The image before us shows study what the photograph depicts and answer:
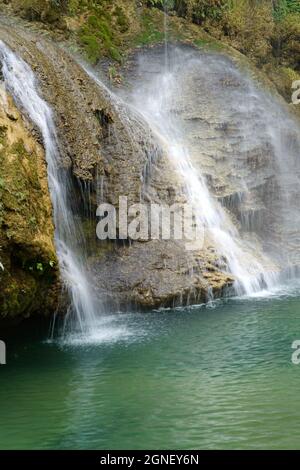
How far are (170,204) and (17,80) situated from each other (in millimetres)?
5107

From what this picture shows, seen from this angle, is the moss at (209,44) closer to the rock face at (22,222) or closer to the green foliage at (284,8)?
the green foliage at (284,8)

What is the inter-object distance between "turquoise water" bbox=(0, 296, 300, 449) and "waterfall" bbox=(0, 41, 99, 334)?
563 millimetres

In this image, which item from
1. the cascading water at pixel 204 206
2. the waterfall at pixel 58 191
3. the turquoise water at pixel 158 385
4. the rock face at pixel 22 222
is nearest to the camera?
the turquoise water at pixel 158 385

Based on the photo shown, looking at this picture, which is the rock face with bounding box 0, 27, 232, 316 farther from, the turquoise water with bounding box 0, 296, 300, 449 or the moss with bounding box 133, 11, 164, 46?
the moss with bounding box 133, 11, 164, 46

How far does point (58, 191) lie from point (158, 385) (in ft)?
16.3

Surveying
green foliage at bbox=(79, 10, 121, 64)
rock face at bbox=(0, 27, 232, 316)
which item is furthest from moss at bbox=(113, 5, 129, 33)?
rock face at bbox=(0, 27, 232, 316)

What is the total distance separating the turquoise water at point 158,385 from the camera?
6.25m

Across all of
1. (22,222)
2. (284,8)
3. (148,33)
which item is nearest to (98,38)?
(148,33)

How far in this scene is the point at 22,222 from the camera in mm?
8945

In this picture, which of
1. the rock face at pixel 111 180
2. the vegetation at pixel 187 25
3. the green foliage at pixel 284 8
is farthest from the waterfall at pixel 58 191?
the green foliage at pixel 284 8

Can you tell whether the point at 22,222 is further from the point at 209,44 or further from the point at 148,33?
the point at 209,44

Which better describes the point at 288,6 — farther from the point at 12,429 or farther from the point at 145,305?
the point at 12,429

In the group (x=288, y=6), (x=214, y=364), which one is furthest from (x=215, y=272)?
(x=288, y=6)

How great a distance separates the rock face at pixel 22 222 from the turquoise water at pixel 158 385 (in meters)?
1.09
